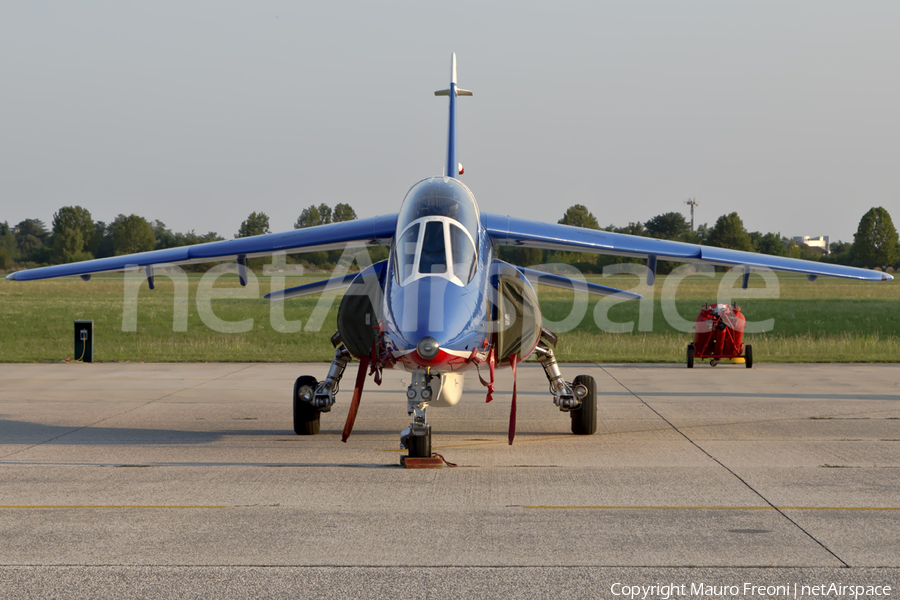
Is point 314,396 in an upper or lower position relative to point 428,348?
lower

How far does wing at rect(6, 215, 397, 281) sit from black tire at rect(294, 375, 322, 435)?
191 centimetres

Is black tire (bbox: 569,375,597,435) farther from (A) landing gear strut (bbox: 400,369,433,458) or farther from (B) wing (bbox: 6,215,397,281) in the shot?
(B) wing (bbox: 6,215,397,281)

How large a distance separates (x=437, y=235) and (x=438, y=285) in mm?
676

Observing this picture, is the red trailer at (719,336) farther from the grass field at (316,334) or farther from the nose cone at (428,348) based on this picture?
the nose cone at (428,348)

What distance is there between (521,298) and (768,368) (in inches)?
470

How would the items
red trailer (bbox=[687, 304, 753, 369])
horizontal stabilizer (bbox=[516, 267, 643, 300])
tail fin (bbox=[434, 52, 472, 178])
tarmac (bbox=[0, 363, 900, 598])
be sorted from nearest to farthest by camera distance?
tarmac (bbox=[0, 363, 900, 598]), tail fin (bbox=[434, 52, 472, 178]), horizontal stabilizer (bbox=[516, 267, 643, 300]), red trailer (bbox=[687, 304, 753, 369])

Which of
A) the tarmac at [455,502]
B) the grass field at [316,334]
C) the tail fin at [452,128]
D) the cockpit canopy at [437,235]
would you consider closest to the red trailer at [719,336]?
the grass field at [316,334]

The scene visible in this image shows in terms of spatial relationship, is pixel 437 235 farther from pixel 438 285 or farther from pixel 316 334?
pixel 316 334

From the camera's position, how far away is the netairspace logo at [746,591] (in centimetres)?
497

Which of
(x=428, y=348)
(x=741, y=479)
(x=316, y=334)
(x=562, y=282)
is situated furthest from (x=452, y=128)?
(x=316, y=334)

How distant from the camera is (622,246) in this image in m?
11.2

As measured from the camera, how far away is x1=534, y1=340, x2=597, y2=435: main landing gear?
10.6 m

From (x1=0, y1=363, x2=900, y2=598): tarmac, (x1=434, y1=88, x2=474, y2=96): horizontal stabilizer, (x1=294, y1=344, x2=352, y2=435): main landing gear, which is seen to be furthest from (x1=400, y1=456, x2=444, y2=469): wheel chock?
(x1=434, y1=88, x2=474, y2=96): horizontal stabilizer

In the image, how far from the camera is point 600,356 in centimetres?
2305
